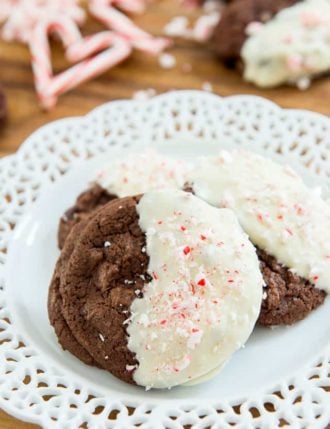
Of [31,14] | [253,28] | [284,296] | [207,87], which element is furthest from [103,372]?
[31,14]

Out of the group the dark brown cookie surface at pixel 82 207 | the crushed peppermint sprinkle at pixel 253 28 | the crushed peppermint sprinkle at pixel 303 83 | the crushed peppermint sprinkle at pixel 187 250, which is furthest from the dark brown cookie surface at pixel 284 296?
the crushed peppermint sprinkle at pixel 253 28

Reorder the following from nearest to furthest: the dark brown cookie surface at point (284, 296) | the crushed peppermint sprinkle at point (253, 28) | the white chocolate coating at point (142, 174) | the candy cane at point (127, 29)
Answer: the dark brown cookie surface at point (284, 296) < the white chocolate coating at point (142, 174) < the crushed peppermint sprinkle at point (253, 28) < the candy cane at point (127, 29)

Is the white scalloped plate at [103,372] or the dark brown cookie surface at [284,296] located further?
the dark brown cookie surface at [284,296]

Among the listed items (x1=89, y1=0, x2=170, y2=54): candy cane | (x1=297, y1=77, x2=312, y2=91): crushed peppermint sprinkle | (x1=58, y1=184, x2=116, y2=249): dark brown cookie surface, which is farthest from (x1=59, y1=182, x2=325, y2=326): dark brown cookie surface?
(x1=89, y1=0, x2=170, y2=54): candy cane

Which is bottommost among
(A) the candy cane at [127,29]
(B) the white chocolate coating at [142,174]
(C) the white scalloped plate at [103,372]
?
(C) the white scalloped plate at [103,372]

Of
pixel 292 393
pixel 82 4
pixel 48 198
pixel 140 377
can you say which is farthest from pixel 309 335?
pixel 82 4

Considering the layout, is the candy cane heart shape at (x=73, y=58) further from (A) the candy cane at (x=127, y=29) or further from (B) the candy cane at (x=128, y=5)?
(B) the candy cane at (x=128, y=5)

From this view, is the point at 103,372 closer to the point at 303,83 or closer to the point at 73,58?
the point at 303,83
